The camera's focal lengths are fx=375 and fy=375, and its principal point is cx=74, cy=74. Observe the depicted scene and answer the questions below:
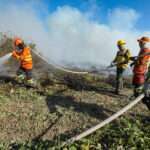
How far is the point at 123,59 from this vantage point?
35.9ft

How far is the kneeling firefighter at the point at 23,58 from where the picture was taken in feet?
36.0

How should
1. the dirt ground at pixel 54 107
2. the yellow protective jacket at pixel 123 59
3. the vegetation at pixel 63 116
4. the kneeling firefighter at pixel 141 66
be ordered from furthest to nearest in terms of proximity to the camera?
1. the yellow protective jacket at pixel 123 59
2. the kneeling firefighter at pixel 141 66
3. the dirt ground at pixel 54 107
4. the vegetation at pixel 63 116

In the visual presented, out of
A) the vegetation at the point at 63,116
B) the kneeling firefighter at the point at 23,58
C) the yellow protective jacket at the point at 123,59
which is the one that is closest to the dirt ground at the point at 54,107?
the vegetation at the point at 63,116

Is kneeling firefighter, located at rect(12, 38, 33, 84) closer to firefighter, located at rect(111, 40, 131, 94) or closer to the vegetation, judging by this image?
the vegetation

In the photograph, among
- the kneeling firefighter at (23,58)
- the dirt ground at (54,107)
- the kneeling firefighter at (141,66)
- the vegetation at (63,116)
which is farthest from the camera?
the kneeling firefighter at (23,58)

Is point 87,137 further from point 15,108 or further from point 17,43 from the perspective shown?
point 17,43

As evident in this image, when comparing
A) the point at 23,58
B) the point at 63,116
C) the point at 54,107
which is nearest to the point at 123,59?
the point at 54,107

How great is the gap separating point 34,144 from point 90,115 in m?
2.15

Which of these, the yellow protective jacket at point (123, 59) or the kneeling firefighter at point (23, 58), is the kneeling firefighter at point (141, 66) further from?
the kneeling firefighter at point (23, 58)

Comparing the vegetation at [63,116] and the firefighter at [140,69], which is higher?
the firefighter at [140,69]

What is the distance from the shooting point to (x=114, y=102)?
1027cm

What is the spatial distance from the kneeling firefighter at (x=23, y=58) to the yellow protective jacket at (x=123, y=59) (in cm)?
260

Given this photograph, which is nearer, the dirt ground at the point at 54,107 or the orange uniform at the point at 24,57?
the dirt ground at the point at 54,107

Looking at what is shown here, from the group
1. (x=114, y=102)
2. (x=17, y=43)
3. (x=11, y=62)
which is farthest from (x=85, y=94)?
(x=11, y=62)
